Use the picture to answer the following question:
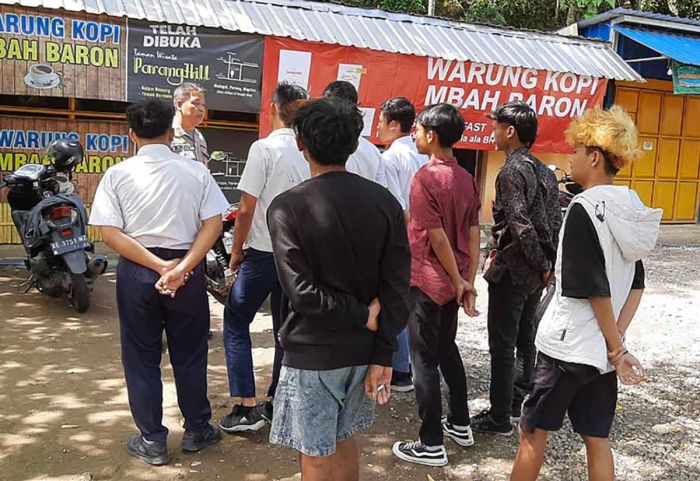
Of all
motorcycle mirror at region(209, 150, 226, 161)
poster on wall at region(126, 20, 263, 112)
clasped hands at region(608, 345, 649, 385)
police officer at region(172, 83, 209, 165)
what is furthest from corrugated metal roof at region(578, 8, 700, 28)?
clasped hands at region(608, 345, 649, 385)

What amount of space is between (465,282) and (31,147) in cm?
631

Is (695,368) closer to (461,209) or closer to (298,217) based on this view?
(461,209)

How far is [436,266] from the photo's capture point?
3.08 m

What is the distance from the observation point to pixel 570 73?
9.73m

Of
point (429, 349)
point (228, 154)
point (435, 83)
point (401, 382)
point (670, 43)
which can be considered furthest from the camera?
point (670, 43)

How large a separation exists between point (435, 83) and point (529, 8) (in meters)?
9.28

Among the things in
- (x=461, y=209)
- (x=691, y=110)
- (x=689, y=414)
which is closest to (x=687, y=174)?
(x=691, y=110)

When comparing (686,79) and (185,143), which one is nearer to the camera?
(185,143)

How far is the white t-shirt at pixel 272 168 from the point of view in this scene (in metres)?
3.13

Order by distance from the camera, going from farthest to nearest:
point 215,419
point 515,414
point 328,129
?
point 515,414 → point 215,419 → point 328,129

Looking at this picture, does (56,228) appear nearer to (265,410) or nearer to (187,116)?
(187,116)

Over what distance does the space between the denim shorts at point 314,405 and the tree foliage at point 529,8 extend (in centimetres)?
1365

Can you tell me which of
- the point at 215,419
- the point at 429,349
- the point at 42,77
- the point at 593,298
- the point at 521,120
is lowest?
the point at 215,419

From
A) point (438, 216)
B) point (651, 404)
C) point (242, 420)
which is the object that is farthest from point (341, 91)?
point (651, 404)
